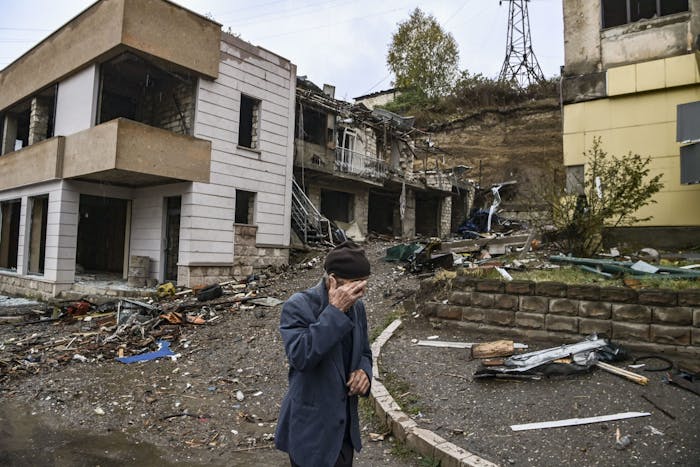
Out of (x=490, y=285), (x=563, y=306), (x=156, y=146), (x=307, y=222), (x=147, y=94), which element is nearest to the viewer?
(x=563, y=306)

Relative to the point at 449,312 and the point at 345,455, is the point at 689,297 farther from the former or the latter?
the point at 345,455

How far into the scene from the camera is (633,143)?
955 cm

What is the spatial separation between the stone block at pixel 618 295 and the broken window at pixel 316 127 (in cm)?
1569

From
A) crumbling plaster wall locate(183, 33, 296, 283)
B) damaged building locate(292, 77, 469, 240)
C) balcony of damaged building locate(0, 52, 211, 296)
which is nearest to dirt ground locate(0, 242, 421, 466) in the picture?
crumbling plaster wall locate(183, 33, 296, 283)

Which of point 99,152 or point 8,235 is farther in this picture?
point 8,235

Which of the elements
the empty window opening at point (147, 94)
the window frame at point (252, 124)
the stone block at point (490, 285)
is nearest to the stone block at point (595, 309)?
the stone block at point (490, 285)

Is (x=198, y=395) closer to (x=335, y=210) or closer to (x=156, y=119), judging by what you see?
(x=156, y=119)

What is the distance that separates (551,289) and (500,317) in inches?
31.4

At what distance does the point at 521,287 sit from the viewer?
5.79 meters

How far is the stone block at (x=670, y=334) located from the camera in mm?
4742

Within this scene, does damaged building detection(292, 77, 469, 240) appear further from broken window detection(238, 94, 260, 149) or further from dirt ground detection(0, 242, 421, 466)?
dirt ground detection(0, 242, 421, 466)

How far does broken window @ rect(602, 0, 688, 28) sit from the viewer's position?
367 inches

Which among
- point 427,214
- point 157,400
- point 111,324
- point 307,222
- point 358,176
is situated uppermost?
point 358,176

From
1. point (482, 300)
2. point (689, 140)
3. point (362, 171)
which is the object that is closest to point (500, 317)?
point (482, 300)
